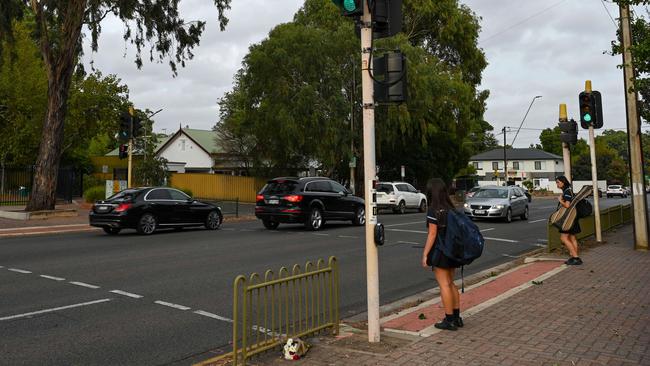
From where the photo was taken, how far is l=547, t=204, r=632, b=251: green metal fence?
12.1 meters

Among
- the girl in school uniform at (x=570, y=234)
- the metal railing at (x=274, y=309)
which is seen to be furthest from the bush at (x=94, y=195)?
the metal railing at (x=274, y=309)

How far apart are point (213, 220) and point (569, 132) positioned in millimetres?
11374

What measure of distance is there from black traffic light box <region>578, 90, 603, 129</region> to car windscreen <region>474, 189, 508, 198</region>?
30.5 feet

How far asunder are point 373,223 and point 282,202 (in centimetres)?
1218

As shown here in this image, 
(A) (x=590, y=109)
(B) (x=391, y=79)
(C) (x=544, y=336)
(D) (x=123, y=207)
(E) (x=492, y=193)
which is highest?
(A) (x=590, y=109)

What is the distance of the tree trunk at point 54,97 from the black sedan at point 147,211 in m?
6.30

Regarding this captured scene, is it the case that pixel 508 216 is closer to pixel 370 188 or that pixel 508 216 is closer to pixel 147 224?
pixel 147 224

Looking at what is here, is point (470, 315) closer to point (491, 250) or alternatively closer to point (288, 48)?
point (491, 250)

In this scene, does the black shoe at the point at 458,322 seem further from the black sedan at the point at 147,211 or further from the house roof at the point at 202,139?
the house roof at the point at 202,139

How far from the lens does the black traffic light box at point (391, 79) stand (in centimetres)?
538

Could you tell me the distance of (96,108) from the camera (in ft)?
127

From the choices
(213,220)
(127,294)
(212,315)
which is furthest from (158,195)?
(212,315)

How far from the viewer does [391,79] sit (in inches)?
213

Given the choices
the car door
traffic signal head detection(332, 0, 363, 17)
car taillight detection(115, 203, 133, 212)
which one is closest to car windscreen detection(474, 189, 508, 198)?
the car door
